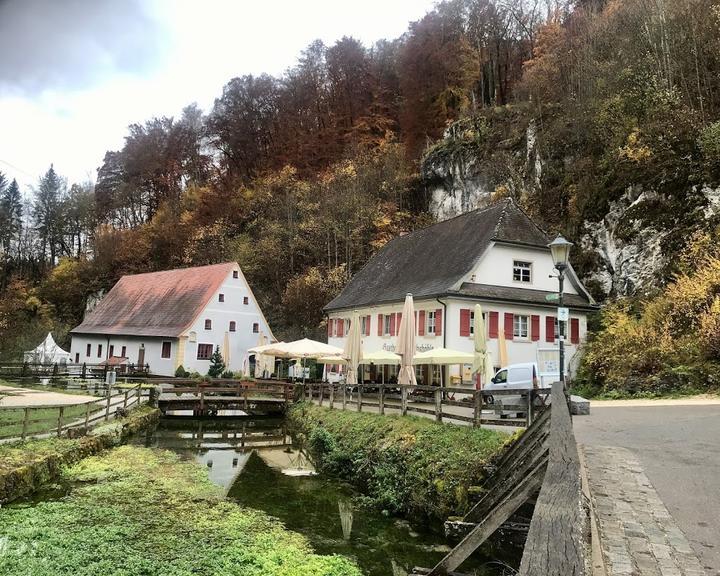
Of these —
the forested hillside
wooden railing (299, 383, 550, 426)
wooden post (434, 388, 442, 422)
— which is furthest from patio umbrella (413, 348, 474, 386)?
the forested hillside

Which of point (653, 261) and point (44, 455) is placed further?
point (653, 261)

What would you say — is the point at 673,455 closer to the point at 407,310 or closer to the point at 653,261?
the point at 407,310

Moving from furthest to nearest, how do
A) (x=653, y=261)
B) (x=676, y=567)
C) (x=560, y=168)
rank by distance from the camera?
(x=560, y=168)
(x=653, y=261)
(x=676, y=567)

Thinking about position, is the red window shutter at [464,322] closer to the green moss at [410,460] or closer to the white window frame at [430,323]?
the white window frame at [430,323]

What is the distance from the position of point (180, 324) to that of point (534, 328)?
23.1 m

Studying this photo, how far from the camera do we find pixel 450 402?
44.6ft

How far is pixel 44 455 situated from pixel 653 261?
76.1 feet

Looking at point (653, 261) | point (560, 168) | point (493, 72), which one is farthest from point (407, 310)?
point (493, 72)

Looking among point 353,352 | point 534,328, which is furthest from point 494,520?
point 534,328

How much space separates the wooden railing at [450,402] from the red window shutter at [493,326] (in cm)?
361

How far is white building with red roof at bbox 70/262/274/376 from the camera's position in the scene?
3797cm

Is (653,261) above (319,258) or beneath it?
beneath

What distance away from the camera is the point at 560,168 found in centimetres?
3300

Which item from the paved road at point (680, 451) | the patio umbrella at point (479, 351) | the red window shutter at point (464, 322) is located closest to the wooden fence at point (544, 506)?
the paved road at point (680, 451)
